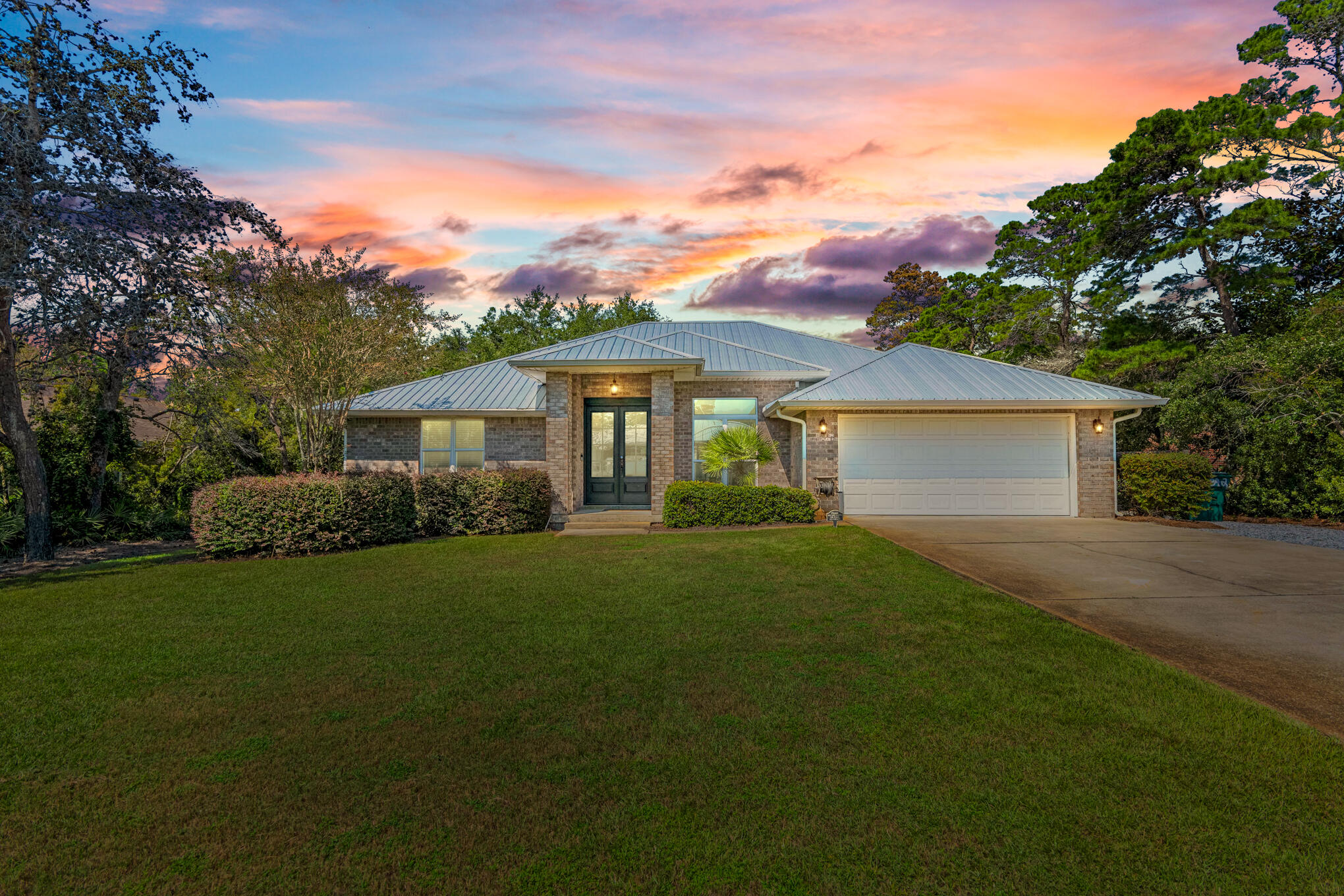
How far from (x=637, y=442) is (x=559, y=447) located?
1910mm

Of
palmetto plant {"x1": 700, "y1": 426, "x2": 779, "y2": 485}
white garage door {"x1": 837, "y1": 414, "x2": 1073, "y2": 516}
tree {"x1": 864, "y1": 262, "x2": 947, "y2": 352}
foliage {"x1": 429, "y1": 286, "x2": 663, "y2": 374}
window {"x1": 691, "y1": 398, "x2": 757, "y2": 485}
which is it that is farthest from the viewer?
foliage {"x1": 429, "y1": 286, "x2": 663, "y2": 374}

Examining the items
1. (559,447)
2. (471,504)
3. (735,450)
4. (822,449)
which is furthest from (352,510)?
(822,449)

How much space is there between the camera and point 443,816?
2.73 metres

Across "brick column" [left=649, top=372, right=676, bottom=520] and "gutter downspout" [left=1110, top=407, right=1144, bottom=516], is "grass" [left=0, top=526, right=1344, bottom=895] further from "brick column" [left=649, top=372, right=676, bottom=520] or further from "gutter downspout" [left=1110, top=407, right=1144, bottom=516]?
"gutter downspout" [left=1110, top=407, right=1144, bottom=516]

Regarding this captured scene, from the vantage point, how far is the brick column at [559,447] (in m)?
12.9

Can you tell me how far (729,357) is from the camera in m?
15.2

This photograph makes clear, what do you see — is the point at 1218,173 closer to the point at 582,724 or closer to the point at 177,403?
the point at 582,724

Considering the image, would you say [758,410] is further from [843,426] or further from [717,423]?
[843,426]

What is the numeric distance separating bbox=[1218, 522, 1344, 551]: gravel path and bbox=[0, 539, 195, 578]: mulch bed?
19.4 metres

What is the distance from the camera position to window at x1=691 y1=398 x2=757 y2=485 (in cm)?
1424

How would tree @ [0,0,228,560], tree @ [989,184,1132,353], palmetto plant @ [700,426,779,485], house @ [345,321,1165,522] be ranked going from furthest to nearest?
tree @ [989,184,1132,353] < palmetto plant @ [700,426,779,485] < house @ [345,321,1165,522] < tree @ [0,0,228,560]

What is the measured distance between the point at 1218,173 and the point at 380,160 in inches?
820

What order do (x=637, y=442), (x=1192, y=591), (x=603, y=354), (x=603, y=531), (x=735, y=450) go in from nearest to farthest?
(x=1192, y=591) → (x=603, y=531) → (x=603, y=354) → (x=735, y=450) → (x=637, y=442)

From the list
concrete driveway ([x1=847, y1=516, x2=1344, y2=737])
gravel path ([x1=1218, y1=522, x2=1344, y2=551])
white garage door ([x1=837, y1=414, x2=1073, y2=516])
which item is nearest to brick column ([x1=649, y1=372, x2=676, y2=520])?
white garage door ([x1=837, y1=414, x2=1073, y2=516])
